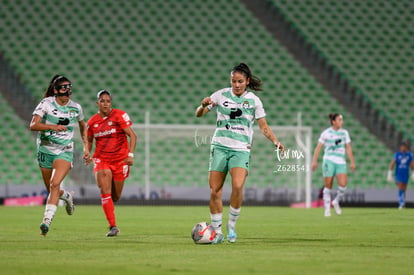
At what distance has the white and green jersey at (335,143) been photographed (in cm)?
2108

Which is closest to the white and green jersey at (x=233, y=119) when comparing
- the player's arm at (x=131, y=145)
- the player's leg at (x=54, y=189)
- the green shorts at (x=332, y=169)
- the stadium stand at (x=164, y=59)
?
the player's arm at (x=131, y=145)

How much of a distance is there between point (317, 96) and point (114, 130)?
62.2 feet

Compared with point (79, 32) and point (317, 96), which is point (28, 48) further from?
point (317, 96)

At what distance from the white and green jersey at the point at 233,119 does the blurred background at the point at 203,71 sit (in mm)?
15529

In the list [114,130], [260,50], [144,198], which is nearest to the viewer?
[114,130]

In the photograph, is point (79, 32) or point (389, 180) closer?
point (389, 180)

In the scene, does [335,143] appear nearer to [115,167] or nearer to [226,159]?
[115,167]

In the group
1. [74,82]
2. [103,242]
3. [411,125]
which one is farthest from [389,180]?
[103,242]

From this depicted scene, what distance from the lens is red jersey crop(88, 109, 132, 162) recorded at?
13.1 meters

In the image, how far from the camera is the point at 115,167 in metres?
13.2

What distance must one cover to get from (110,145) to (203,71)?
737 inches

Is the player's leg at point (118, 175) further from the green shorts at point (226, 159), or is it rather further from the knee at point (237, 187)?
the knee at point (237, 187)

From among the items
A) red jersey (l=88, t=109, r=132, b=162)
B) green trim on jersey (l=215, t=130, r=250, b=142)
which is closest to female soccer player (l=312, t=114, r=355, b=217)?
red jersey (l=88, t=109, r=132, b=162)

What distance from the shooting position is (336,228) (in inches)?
583
